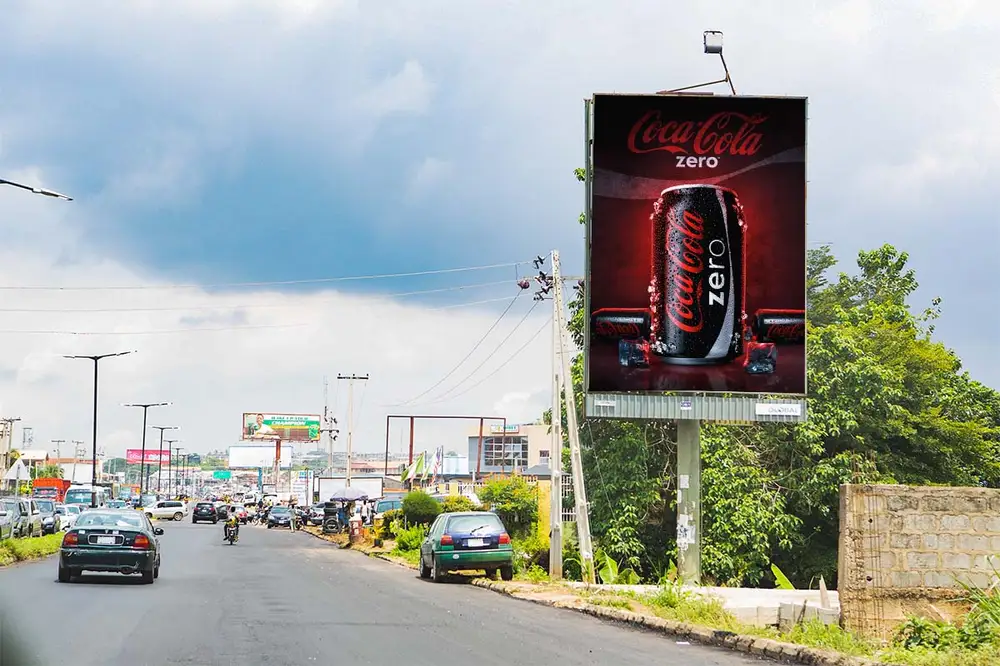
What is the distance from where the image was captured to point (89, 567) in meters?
23.6

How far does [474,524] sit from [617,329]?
18.7ft

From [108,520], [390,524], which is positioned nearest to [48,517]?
[390,524]

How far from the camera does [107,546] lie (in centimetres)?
2364

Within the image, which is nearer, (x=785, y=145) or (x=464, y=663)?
(x=464, y=663)

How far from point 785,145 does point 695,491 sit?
8520mm

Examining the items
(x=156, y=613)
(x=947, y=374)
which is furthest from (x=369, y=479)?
(x=156, y=613)

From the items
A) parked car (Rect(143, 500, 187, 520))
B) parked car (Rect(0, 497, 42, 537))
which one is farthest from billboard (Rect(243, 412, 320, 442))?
parked car (Rect(0, 497, 42, 537))

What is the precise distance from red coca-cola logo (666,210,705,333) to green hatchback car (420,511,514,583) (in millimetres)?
6523

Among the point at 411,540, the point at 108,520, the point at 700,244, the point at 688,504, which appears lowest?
the point at 411,540

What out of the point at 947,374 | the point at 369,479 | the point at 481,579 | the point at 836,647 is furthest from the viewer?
the point at 369,479

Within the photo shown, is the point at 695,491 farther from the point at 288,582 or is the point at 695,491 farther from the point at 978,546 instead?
the point at 978,546

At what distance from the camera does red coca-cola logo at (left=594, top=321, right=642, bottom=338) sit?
2717 centimetres

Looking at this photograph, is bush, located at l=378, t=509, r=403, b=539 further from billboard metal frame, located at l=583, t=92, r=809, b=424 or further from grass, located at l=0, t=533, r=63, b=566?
billboard metal frame, located at l=583, t=92, r=809, b=424

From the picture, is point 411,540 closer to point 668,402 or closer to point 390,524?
point 390,524
